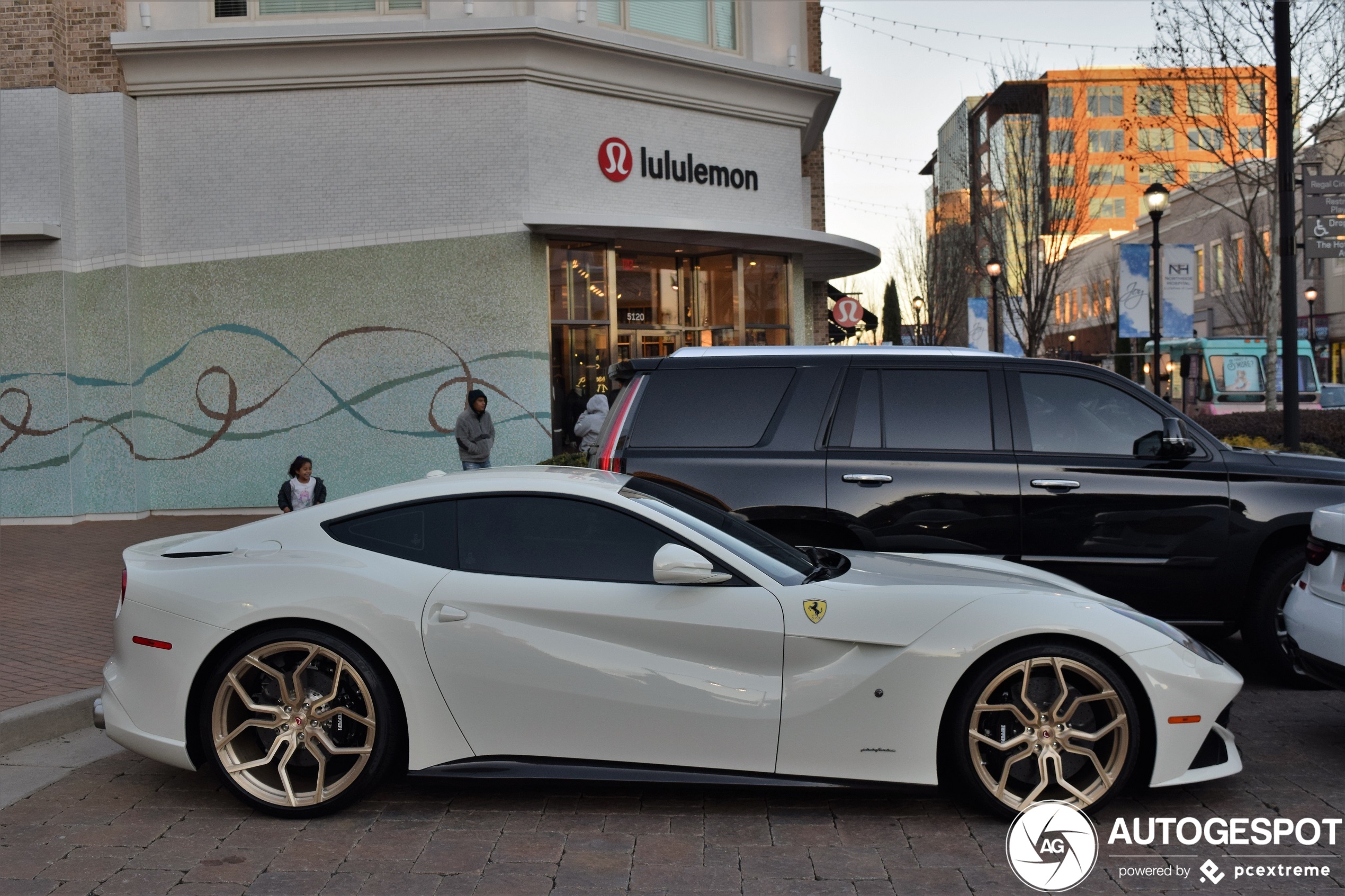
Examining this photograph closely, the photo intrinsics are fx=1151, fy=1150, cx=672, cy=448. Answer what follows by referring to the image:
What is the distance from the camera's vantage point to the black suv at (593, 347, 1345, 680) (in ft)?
21.8

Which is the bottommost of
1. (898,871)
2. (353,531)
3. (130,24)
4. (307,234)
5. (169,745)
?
(898,871)

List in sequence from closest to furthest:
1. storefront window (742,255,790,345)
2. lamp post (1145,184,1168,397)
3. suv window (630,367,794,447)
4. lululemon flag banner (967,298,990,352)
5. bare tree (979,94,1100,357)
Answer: suv window (630,367,794,447) → storefront window (742,255,790,345) → lamp post (1145,184,1168,397) → bare tree (979,94,1100,357) → lululemon flag banner (967,298,990,352)

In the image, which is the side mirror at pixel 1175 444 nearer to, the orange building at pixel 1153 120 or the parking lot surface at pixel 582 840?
the parking lot surface at pixel 582 840

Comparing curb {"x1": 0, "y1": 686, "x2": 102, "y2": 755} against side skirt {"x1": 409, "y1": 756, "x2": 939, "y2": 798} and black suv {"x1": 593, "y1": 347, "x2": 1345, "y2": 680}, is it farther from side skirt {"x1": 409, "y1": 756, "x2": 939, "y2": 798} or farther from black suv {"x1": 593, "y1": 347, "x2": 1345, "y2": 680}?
black suv {"x1": 593, "y1": 347, "x2": 1345, "y2": 680}

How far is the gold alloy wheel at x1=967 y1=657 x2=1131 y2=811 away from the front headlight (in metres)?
0.33

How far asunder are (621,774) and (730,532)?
118cm

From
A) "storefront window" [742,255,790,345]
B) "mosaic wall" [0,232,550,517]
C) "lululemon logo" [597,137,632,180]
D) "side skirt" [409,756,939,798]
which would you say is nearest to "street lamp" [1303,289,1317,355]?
"storefront window" [742,255,790,345]

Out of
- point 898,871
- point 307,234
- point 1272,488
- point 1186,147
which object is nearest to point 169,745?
point 898,871

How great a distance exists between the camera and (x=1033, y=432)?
269 inches

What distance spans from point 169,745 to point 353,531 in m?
1.10

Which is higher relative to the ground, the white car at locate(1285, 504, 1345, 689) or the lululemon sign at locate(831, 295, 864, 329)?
the lululemon sign at locate(831, 295, 864, 329)

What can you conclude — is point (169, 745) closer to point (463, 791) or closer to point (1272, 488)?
point (463, 791)

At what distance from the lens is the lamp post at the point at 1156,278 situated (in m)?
19.9

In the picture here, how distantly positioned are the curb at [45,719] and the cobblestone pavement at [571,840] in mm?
631
